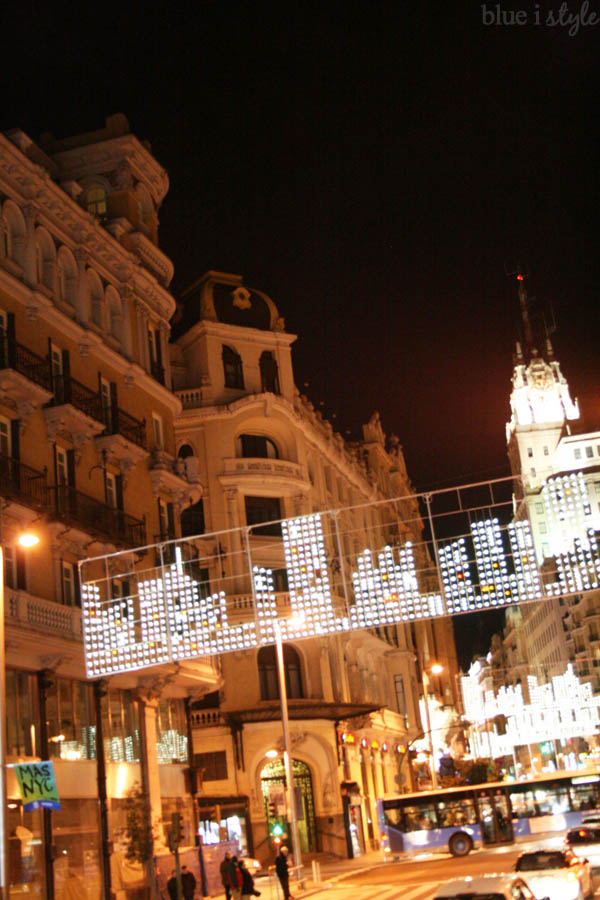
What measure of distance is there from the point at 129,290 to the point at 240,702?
69.0 ft

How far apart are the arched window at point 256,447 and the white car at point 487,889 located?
134 feet

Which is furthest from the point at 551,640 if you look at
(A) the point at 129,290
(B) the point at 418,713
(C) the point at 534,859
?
(C) the point at 534,859

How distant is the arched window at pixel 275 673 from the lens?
178ft

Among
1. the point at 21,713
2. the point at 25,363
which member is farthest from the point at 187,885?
the point at 25,363

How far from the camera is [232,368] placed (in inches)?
2302

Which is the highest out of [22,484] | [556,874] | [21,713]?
[22,484]

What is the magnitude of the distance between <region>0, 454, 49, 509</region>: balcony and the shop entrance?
81.0ft

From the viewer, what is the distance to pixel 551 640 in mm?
161500

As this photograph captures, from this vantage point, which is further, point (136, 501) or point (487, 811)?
point (487, 811)

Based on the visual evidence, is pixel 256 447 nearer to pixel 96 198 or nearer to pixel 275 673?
pixel 275 673

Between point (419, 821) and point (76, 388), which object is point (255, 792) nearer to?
point (419, 821)

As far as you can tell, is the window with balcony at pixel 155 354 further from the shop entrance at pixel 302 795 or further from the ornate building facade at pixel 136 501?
the shop entrance at pixel 302 795

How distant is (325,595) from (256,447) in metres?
28.6

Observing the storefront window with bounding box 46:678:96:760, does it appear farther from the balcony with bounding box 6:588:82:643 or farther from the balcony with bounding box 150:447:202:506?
the balcony with bounding box 150:447:202:506
